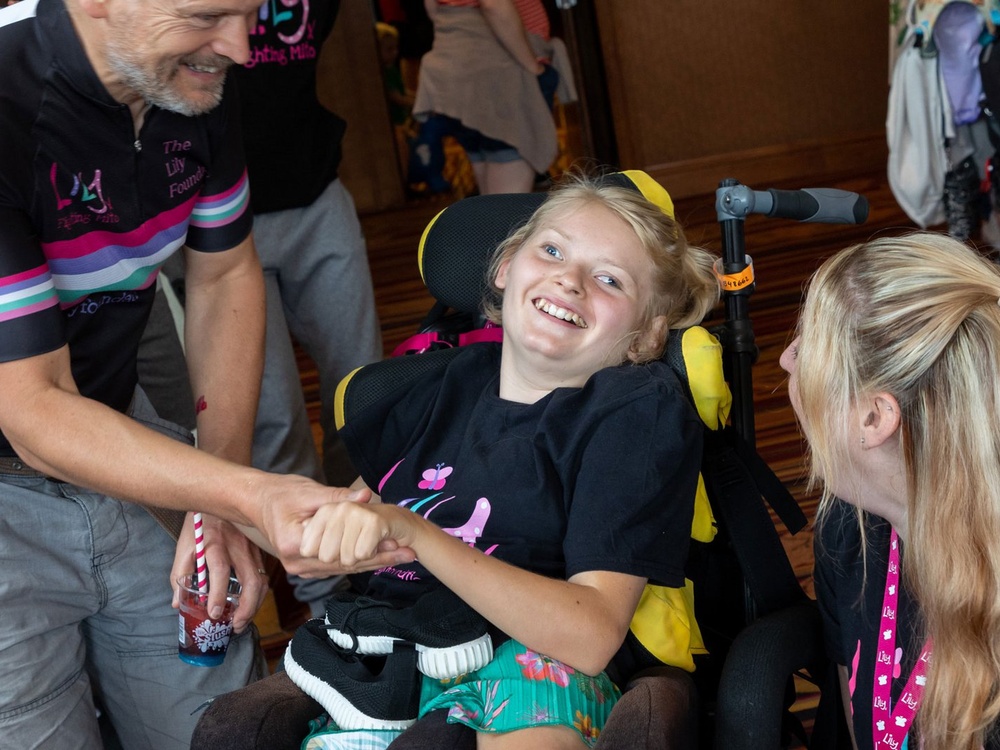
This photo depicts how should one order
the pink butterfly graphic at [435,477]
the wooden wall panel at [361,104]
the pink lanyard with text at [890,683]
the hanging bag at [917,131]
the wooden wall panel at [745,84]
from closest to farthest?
the pink lanyard with text at [890,683] < the pink butterfly graphic at [435,477] < the hanging bag at [917,131] < the wooden wall panel at [745,84] < the wooden wall panel at [361,104]

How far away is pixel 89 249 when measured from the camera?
1.55 m

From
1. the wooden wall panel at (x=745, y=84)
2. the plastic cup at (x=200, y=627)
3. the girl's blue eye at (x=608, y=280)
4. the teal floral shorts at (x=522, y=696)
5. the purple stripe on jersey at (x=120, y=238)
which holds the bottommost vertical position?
the wooden wall panel at (x=745, y=84)

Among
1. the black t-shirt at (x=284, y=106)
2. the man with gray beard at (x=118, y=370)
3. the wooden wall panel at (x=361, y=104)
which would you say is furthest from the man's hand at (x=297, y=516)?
the wooden wall panel at (x=361, y=104)

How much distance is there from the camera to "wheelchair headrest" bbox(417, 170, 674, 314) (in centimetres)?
190

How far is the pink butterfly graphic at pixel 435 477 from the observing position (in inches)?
66.5

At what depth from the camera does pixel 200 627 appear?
5.27 ft

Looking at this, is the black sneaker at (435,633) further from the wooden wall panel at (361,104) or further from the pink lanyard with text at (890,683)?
the wooden wall panel at (361,104)

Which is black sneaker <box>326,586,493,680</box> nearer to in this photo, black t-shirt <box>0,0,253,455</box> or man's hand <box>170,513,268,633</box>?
man's hand <box>170,513,268,633</box>

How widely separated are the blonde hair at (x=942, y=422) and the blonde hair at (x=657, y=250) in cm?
45

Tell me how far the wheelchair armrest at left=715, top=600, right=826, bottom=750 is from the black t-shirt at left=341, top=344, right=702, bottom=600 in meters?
0.13

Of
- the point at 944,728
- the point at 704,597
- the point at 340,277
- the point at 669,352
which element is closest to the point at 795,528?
the point at 704,597

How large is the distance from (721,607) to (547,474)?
35cm

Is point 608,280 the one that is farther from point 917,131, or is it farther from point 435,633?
point 917,131

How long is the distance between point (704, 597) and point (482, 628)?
1.34 feet
